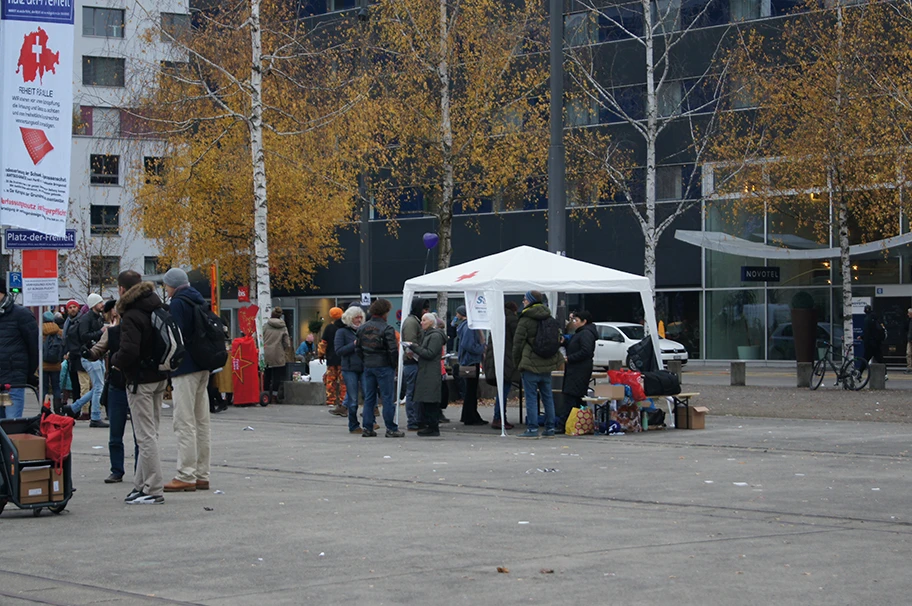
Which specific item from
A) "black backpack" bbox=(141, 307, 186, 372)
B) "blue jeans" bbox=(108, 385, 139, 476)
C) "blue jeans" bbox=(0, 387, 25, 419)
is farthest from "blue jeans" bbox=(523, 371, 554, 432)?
"black backpack" bbox=(141, 307, 186, 372)

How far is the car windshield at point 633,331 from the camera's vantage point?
38888 millimetres

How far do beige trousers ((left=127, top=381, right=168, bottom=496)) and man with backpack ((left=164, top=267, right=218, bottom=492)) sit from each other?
41 centimetres

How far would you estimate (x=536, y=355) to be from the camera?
55.4 ft

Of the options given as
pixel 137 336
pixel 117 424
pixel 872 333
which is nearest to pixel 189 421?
pixel 137 336

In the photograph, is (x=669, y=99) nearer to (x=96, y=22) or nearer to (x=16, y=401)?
(x=16, y=401)

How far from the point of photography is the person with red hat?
20.5 m

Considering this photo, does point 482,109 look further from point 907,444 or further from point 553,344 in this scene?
point 907,444

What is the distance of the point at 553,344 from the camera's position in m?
16.8

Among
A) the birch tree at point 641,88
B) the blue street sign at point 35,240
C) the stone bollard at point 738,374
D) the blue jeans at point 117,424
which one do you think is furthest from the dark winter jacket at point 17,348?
the birch tree at point 641,88

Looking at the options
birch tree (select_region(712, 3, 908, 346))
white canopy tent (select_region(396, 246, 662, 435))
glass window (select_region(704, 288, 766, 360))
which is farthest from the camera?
glass window (select_region(704, 288, 766, 360))

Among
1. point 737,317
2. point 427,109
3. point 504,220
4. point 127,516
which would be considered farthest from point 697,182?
point 127,516

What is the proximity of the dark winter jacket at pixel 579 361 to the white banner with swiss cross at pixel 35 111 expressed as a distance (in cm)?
696

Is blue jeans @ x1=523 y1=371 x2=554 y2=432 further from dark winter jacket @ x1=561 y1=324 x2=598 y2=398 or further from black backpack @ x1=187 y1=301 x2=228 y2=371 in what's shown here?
black backpack @ x1=187 y1=301 x2=228 y2=371

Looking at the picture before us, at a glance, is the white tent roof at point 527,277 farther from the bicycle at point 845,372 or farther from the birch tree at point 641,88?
the birch tree at point 641,88
